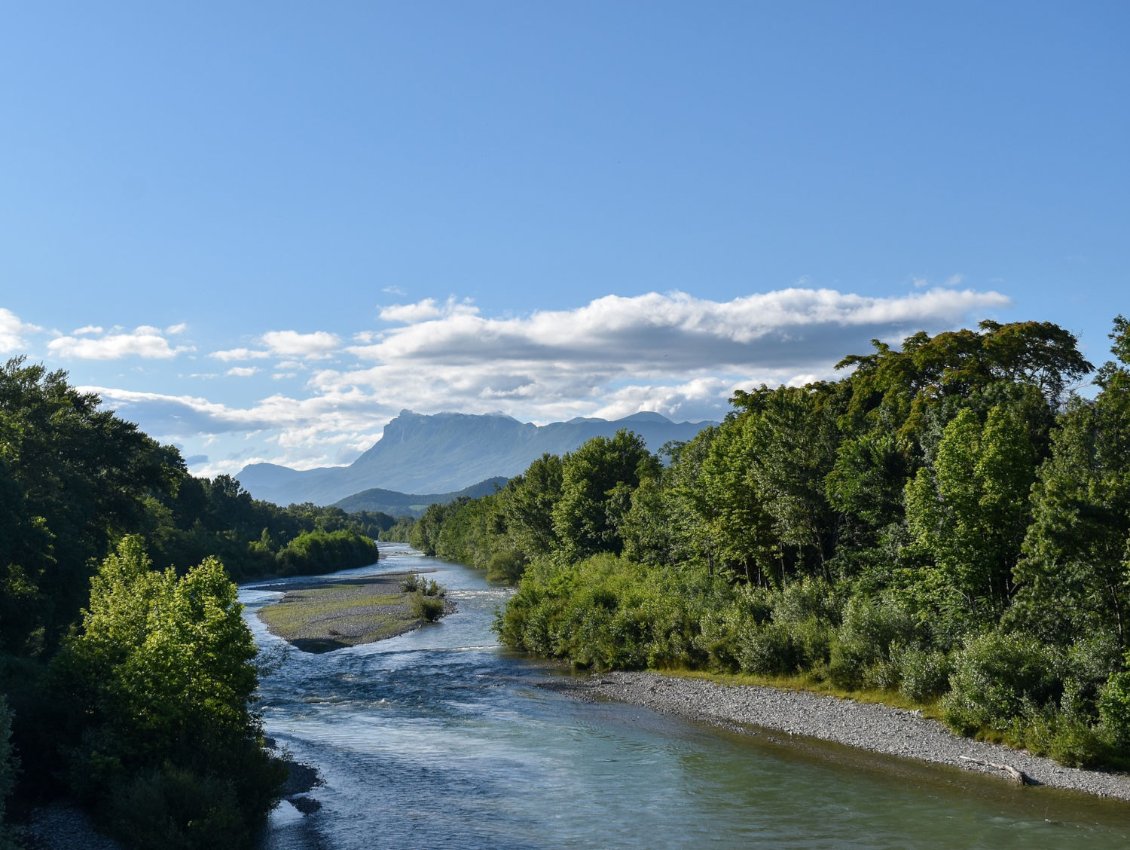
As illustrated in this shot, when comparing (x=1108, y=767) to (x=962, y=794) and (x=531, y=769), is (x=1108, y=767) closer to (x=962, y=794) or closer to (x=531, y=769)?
(x=962, y=794)

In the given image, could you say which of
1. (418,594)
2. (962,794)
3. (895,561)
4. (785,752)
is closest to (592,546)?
(418,594)

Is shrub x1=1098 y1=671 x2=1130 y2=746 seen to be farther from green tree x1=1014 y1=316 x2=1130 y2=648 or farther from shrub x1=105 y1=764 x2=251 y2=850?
shrub x1=105 y1=764 x2=251 y2=850

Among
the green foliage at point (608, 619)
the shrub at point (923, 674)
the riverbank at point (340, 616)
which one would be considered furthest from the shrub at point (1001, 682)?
the riverbank at point (340, 616)

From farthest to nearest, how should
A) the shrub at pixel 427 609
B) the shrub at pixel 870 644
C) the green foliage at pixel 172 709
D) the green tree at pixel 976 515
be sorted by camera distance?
1. the shrub at pixel 427 609
2. the shrub at pixel 870 644
3. the green tree at pixel 976 515
4. the green foliage at pixel 172 709

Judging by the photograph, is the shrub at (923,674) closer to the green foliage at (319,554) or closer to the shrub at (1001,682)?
the shrub at (1001,682)

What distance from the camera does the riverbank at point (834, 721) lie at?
32.1 metres

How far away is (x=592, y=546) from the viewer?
318ft

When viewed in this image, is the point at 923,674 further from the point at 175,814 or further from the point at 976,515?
the point at 175,814

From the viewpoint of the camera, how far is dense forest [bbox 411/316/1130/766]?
3403 centimetres

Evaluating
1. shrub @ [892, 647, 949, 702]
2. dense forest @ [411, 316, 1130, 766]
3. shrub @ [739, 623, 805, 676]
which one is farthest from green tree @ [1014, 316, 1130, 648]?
shrub @ [739, 623, 805, 676]

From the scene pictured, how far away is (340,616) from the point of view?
8594 centimetres

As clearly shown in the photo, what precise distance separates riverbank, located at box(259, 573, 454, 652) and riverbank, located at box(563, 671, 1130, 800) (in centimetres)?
2580

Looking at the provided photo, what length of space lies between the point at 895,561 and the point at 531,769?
917 inches

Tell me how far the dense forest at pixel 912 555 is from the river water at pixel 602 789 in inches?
227
